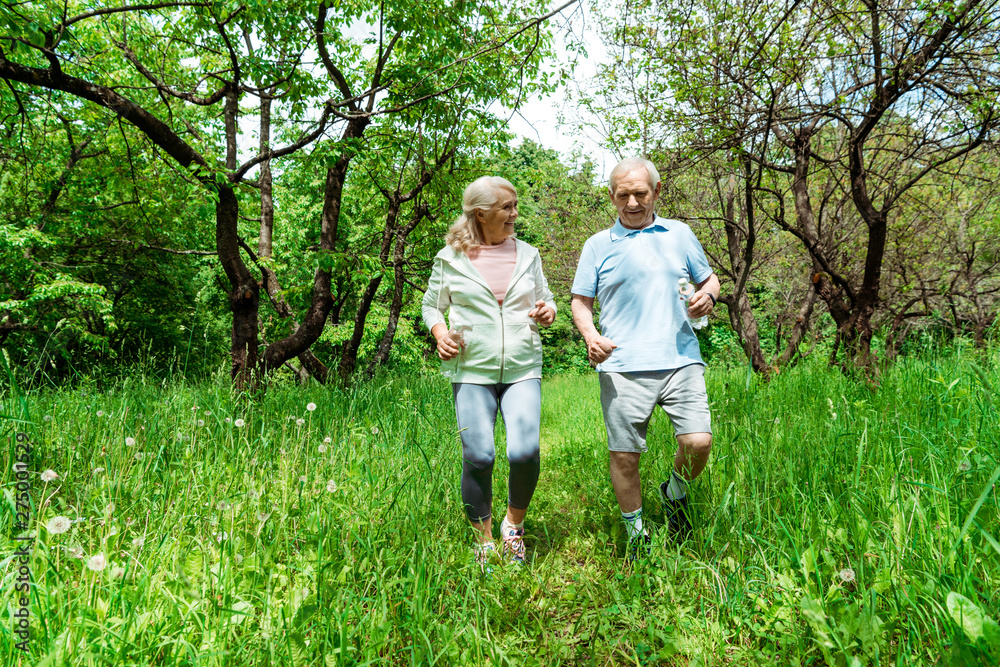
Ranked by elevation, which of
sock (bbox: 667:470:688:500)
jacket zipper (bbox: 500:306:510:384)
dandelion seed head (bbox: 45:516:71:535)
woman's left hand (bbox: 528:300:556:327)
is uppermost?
woman's left hand (bbox: 528:300:556:327)

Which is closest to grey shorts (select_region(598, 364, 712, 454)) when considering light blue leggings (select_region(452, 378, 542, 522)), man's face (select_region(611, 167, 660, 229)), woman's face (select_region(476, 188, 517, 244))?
light blue leggings (select_region(452, 378, 542, 522))

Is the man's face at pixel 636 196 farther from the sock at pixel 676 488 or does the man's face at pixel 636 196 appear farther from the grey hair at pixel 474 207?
the sock at pixel 676 488

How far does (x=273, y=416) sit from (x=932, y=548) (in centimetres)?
409

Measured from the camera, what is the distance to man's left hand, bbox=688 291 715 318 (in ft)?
7.37

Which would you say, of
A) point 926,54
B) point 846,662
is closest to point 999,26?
point 926,54

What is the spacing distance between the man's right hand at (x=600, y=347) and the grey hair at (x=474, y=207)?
0.75 metres

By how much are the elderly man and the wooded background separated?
88 centimetres

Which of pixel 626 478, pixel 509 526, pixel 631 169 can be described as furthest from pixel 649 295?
pixel 509 526

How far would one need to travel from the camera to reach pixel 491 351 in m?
2.33

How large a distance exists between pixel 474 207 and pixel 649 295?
933 millimetres

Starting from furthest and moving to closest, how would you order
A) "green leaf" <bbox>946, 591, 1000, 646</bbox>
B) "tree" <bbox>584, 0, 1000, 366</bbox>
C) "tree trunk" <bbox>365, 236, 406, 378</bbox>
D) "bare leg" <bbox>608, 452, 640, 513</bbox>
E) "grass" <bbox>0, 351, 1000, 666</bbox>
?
1. "tree trunk" <bbox>365, 236, 406, 378</bbox>
2. "tree" <bbox>584, 0, 1000, 366</bbox>
3. "bare leg" <bbox>608, 452, 640, 513</bbox>
4. "grass" <bbox>0, 351, 1000, 666</bbox>
5. "green leaf" <bbox>946, 591, 1000, 646</bbox>

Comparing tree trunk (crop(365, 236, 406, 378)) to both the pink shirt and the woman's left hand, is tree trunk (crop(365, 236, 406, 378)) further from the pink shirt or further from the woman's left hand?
the woman's left hand

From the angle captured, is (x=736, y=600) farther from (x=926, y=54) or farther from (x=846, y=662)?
(x=926, y=54)

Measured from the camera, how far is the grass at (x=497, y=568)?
4.77 feet
